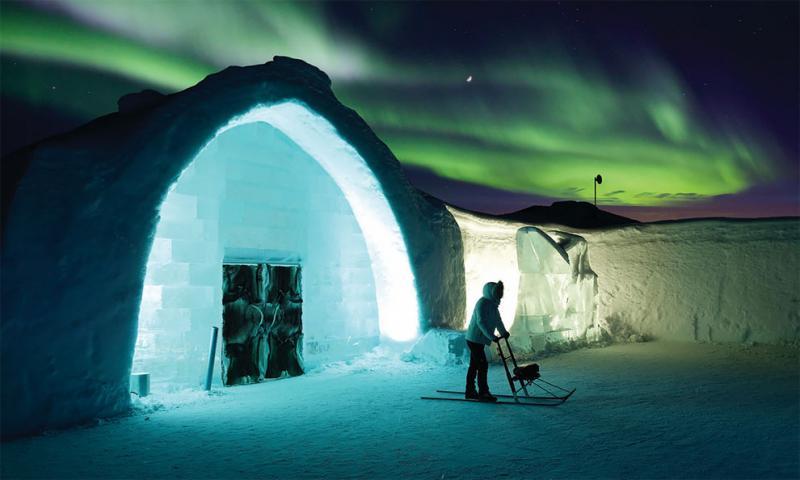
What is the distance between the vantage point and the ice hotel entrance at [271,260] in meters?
8.02

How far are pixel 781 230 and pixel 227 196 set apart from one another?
11.3 meters

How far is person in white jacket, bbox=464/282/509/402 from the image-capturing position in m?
7.14

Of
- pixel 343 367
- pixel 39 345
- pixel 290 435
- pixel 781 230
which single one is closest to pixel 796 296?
pixel 781 230

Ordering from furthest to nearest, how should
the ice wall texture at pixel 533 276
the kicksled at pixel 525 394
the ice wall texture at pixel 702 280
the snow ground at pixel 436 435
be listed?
the ice wall texture at pixel 702 280 < the ice wall texture at pixel 533 276 < the kicksled at pixel 525 394 < the snow ground at pixel 436 435

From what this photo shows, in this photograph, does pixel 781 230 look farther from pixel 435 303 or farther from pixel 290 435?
pixel 290 435

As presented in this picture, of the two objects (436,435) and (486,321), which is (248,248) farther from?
(436,435)

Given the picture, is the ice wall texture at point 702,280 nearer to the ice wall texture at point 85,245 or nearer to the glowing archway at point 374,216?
the glowing archway at point 374,216

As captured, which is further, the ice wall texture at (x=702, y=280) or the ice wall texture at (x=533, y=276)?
the ice wall texture at (x=702, y=280)

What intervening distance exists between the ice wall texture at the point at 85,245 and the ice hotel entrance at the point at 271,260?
60cm

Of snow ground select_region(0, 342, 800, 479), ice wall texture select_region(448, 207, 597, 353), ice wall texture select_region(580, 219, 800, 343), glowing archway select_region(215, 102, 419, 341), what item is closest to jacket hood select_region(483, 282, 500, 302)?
snow ground select_region(0, 342, 800, 479)

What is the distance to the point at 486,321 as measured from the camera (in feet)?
23.8

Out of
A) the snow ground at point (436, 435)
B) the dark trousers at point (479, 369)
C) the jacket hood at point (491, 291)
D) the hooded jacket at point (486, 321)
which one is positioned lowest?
the snow ground at point (436, 435)

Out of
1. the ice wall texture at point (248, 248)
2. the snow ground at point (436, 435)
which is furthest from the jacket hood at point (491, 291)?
the ice wall texture at point (248, 248)

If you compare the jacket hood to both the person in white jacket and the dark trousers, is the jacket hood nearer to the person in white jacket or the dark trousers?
the person in white jacket
